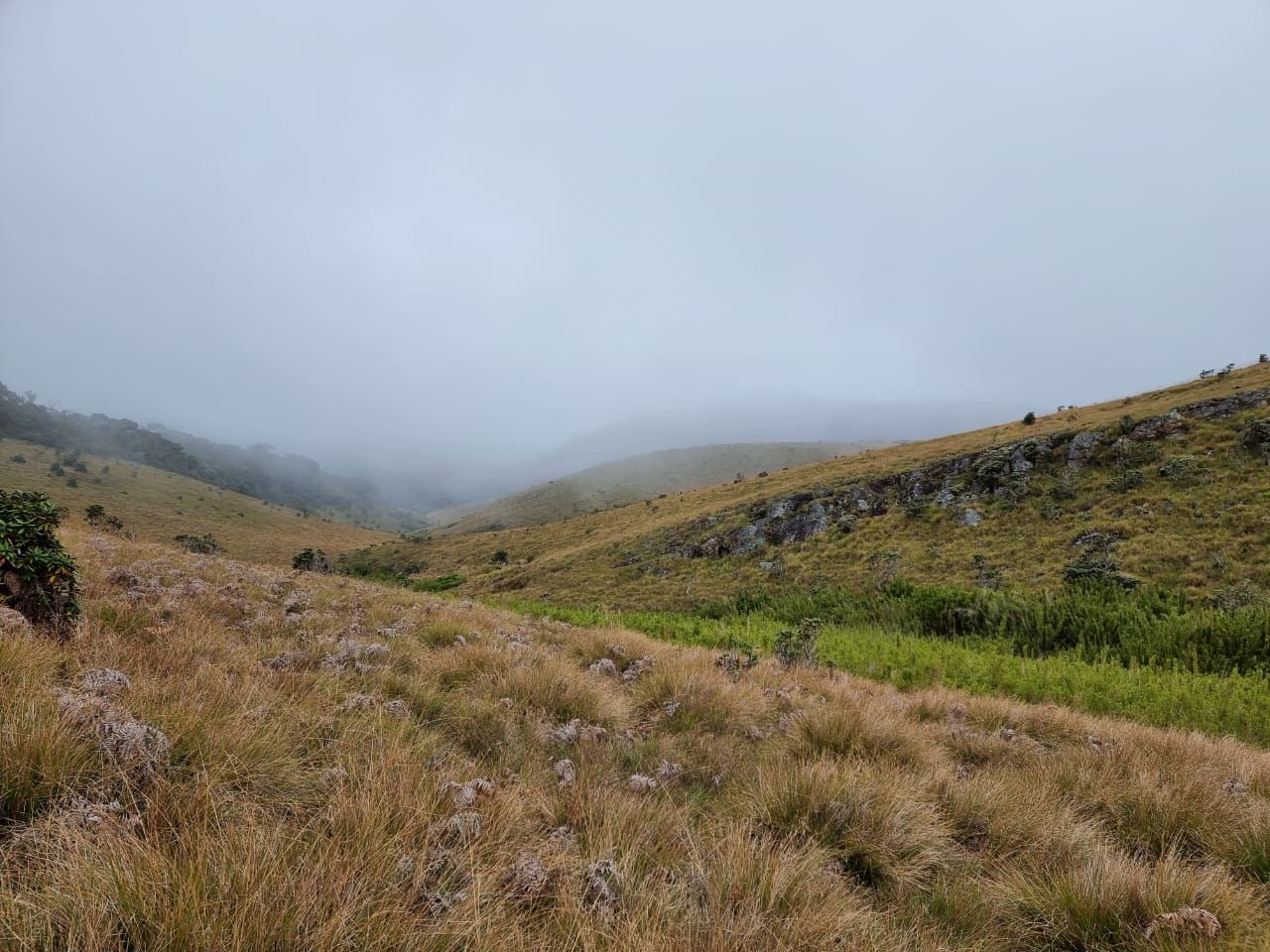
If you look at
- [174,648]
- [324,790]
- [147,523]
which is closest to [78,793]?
[324,790]

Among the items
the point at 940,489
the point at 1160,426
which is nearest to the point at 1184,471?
the point at 1160,426

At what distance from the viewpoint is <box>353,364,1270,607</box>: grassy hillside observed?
61.2 feet

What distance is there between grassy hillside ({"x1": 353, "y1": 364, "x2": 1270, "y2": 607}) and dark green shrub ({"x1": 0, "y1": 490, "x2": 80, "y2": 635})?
22.2m

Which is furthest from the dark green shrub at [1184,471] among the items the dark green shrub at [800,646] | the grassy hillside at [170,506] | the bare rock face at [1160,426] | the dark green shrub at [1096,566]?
the grassy hillside at [170,506]

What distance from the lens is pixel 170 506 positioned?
3455 inches

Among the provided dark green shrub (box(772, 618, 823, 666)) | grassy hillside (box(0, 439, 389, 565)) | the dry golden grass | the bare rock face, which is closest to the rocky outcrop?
the bare rock face

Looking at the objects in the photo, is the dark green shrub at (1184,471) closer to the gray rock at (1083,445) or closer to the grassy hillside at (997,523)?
the grassy hillside at (997,523)

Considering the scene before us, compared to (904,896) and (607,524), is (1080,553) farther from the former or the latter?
(607,524)

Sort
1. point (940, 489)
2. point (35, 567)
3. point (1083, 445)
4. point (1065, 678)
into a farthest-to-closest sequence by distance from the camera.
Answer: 1. point (940, 489)
2. point (1083, 445)
3. point (1065, 678)
4. point (35, 567)

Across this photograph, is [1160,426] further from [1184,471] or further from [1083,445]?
[1184,471]

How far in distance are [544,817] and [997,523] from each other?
1104 inches

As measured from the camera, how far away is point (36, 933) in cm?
153

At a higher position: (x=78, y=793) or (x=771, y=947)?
(x=78, y=793)

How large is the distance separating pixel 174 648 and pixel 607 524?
53.2 m
